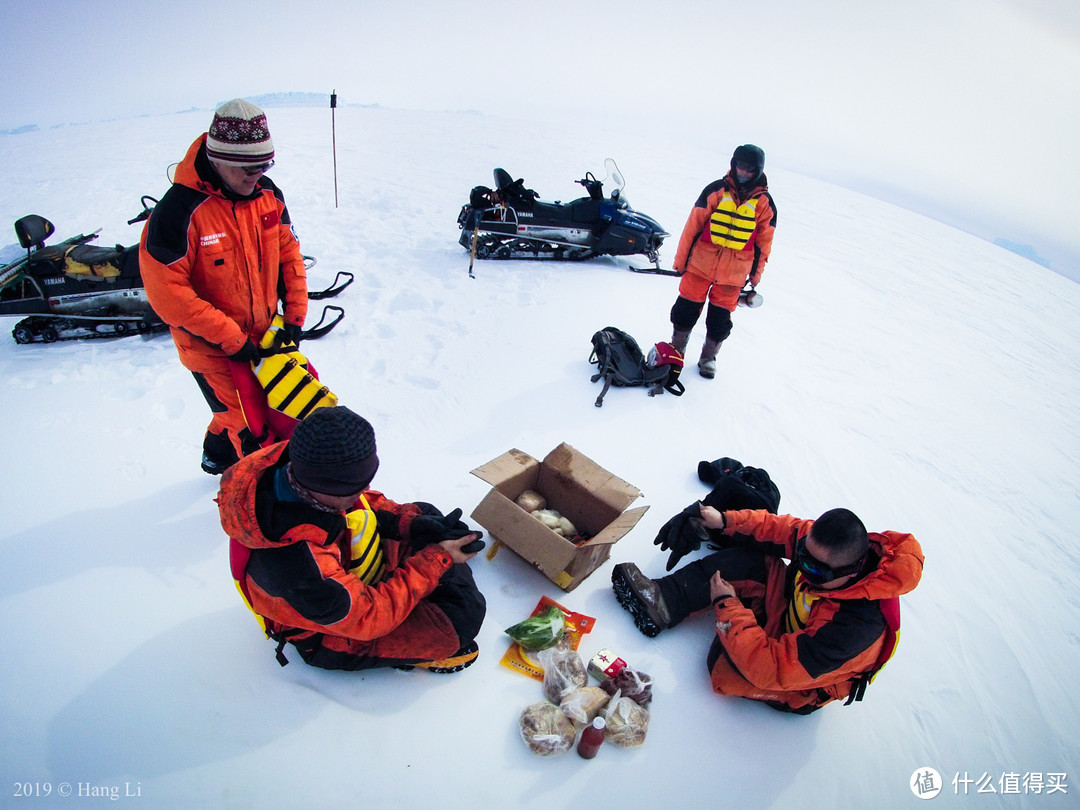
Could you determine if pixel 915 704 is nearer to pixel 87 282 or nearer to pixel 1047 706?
pixel 1047 706

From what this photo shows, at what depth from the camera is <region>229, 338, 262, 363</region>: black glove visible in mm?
2402

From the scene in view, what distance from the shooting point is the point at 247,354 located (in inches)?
95.4

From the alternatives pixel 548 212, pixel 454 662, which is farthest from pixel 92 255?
pixel 548 212

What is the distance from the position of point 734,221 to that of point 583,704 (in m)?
3.33

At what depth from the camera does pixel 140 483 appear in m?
2.90

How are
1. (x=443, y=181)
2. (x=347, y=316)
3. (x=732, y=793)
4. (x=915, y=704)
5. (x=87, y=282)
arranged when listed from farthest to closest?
1. (x=443, y=181)
2. (x=347, y=316)
3. (x=87, y=282)
4. (x=915, y=704)
5. (x=732, y=793)

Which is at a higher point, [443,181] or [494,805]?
[443,181]

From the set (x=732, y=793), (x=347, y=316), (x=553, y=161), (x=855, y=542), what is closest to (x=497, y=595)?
(x=732, y=793)

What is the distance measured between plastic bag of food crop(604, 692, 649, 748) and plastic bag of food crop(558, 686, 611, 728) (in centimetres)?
4

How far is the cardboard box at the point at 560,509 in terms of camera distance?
2.38 metres

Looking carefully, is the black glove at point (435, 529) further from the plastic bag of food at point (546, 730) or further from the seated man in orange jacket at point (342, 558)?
the plastic bag of food at point (546, 730)

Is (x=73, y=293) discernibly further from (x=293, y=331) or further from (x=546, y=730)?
(x=546, y=730)

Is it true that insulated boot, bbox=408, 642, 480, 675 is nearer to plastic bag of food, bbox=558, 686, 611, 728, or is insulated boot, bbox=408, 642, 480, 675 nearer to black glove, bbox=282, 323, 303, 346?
plastic bag of food, bbox=558, 686, 611, 728

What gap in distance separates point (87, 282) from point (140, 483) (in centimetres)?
226
